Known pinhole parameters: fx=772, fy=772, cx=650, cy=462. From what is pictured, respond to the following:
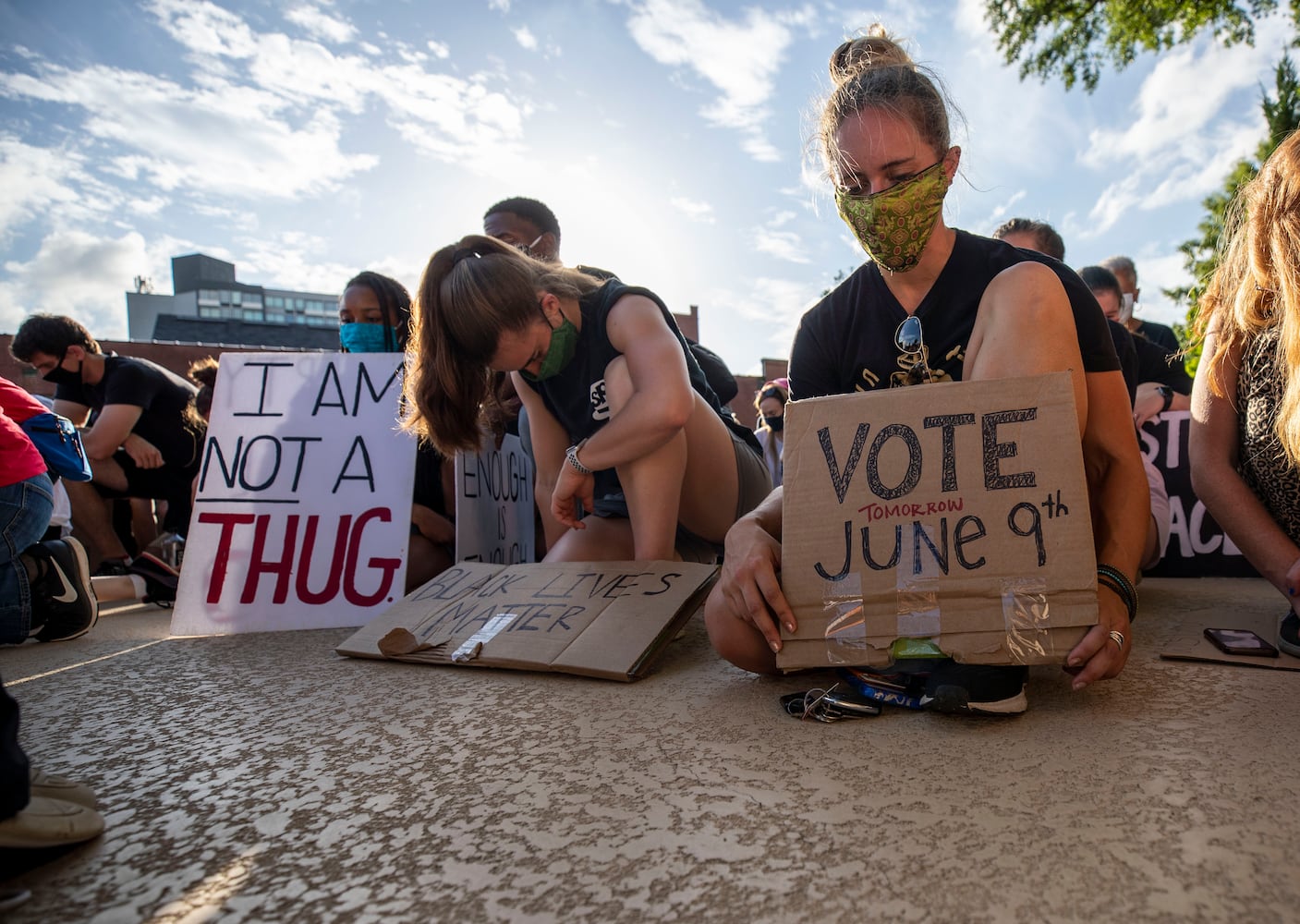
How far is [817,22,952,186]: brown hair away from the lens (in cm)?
156

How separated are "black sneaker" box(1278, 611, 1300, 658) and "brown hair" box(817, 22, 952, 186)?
119cm

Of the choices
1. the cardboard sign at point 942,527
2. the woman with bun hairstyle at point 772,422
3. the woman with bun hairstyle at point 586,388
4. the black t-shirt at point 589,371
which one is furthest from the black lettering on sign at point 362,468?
the woman with bun hairstyle at point 772,422

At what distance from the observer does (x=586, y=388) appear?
2.36m

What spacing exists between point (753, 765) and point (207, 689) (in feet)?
4.07

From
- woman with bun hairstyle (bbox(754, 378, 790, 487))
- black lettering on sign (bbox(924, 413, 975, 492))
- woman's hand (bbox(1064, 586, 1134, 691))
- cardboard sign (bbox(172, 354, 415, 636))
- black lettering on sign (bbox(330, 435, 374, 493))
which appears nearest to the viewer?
woman's hand (bbox(1064, 586, 1134, 691))

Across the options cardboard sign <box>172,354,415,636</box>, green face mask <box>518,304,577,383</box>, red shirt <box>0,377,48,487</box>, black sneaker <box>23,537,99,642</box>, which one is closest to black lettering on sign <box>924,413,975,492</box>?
green face mask <box>518,304,577,383</box>

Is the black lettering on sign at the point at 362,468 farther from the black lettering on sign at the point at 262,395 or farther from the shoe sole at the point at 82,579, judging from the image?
the shoe sole at the point at 82,579

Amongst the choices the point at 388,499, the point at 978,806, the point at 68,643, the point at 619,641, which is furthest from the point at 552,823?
the point at 68,643

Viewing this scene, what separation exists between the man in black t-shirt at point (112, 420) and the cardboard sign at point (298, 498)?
1.75 meters

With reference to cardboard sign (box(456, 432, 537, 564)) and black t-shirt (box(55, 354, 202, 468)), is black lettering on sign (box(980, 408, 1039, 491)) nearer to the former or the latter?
cardboard sign (box(456, 432, 537, 564))

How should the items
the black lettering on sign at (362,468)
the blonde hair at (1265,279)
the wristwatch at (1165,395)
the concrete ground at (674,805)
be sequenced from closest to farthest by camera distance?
the concrete ground at (674,805) → the blonde hair at (1265,279) → the black lettering on sign at (362,468) → the wristwatch at (1165,395)

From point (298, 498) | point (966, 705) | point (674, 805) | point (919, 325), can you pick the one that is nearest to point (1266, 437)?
point (919, 325)

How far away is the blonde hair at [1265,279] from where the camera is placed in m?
1.48

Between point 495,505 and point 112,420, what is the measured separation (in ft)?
7.65
